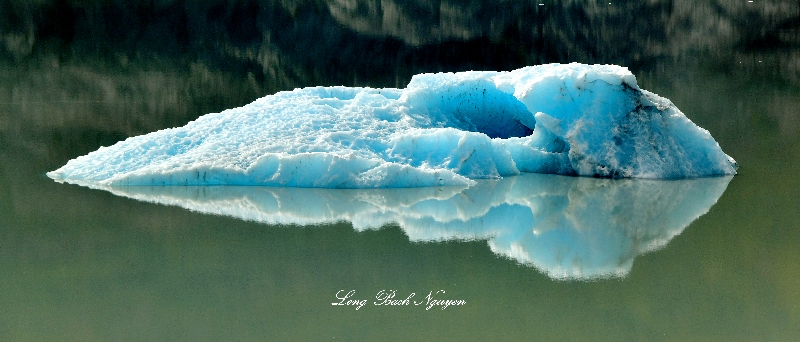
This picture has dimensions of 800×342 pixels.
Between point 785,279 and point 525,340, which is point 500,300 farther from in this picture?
point 785,279

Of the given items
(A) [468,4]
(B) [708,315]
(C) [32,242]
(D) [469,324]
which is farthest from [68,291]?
(A) [468,4]

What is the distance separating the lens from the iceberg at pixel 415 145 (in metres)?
8.56

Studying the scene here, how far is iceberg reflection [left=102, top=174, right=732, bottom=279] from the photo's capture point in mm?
6199

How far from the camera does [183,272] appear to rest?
215 inches

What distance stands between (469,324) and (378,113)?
5.39m

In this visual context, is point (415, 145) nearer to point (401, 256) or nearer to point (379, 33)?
point (401, 256)

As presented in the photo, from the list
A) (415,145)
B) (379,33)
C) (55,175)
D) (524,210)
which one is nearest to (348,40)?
(379,33)

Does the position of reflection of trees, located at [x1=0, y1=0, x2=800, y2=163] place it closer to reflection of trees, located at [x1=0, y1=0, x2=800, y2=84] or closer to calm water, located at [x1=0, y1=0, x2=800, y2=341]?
reflection of trees, located at [x1=0, y1=0, x2=800, y2=84]

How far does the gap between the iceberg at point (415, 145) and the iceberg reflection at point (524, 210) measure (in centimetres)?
19

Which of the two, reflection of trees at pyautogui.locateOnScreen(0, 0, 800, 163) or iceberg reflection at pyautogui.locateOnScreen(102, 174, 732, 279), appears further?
reflection of trees at pyautogui.locateOnScreen(0, 0, 800, 163)

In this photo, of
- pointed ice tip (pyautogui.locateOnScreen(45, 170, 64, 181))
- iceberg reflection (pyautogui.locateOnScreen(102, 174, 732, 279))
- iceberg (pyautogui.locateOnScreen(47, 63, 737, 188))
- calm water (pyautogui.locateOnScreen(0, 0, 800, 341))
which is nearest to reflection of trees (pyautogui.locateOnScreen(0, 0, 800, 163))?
calm water (pyautogui.locateOnScreen(0, 0, 800, 341))

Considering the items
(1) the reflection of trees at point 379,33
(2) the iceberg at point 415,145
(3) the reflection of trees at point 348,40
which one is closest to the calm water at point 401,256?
(2) the iceberg at point 415,145

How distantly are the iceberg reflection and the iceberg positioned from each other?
19 centimetres

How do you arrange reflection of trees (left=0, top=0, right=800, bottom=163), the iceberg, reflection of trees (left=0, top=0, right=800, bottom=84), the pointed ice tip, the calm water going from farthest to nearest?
1. reflection of trees (left=0, top=0, right=800, bottom=84)
2. reflection of trees (left=0, top=0, right=800, bottom=163)
3. the pointed ice tip
4. the iceberg
5. the calm water
